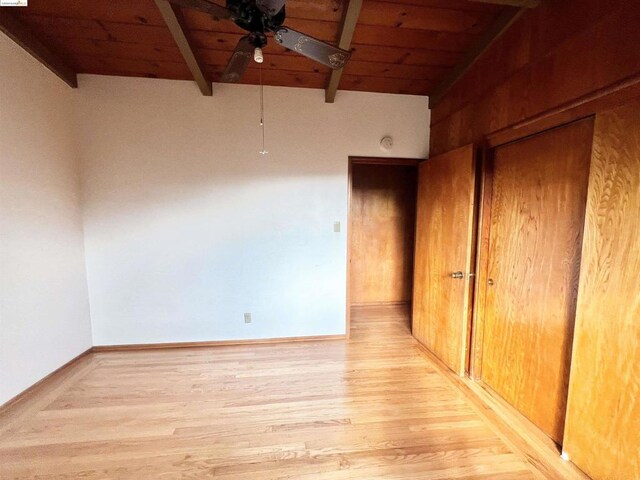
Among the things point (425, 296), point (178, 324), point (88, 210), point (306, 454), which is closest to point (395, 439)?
point (306, 454)

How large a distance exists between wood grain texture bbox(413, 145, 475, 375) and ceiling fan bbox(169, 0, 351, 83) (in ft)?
4.35

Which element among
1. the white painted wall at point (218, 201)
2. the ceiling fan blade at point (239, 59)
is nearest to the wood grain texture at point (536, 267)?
the white painted wall at point (218, 201)

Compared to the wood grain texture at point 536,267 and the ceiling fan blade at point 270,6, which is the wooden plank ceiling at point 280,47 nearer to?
the ceiling fan blade at point 270,6

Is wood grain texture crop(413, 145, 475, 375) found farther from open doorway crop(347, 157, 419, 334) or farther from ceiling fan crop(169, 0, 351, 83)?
ceiling fan crop(169, 0, 351, 83)

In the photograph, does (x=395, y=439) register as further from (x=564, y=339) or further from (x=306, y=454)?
(x=564, y=339)

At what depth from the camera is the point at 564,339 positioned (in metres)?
1.49

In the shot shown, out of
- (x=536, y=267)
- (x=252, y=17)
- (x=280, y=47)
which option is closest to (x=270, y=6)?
(x=252, y=17)

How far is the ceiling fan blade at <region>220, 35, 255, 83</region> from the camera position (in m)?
1.40

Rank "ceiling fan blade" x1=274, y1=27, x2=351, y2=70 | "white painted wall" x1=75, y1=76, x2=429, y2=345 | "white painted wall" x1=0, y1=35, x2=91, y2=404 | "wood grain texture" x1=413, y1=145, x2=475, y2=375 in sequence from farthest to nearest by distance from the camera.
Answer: "white painted wall" x1=75, y1=76, x2=429, y2=345 < "wood grain texture" x1=413, y1=145, x2=475, y2=375 < "white painted wall" x1=0, y1=35, x2=91, y2=404 < "ceiling fan blade" x1=274, y1=27, x2=351, y2=70

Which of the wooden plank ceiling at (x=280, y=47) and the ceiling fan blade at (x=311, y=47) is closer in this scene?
the ceiling fan blade at (x=311, y=47)

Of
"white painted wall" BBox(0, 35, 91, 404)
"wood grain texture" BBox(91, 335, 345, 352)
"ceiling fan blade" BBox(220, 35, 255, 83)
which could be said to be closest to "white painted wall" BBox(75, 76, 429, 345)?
"wood grain texture" BBox(91, 335, 345, 352)

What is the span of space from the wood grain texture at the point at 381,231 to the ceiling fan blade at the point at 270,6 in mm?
2791

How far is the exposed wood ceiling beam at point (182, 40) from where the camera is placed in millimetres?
1688

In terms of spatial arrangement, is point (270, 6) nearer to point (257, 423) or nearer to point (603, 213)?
point (603, 213)
